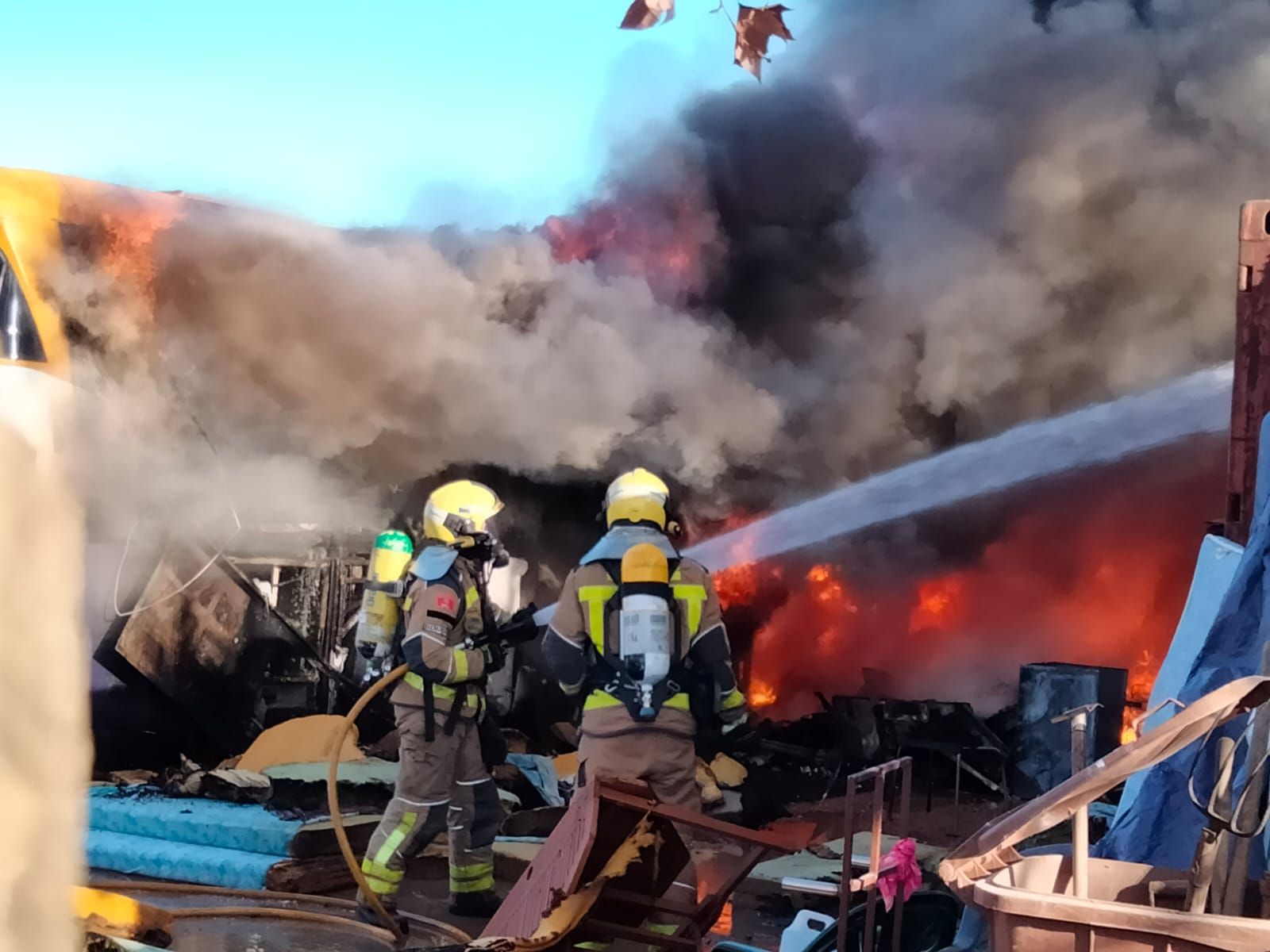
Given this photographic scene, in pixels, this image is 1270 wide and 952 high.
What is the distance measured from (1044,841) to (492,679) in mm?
4371

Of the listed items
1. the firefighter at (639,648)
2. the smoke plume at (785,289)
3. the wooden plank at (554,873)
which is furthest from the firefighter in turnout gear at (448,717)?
the smoke plume at (785,289)

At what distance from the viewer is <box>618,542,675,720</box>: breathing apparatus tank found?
15.8 ft

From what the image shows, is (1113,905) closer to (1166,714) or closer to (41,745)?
(41,745)

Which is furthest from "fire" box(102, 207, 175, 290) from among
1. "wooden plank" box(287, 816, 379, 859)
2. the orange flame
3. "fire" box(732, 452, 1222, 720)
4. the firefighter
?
"fire" box(732, 452, 1222, 720)

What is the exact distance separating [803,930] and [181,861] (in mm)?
3869

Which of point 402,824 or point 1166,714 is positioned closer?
point 1166,714

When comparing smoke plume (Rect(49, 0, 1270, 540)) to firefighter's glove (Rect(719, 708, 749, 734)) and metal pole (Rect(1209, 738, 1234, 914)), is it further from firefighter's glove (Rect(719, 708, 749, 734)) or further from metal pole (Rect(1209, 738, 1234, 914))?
metal pole (Rect(1209, 738, 1234, 914))

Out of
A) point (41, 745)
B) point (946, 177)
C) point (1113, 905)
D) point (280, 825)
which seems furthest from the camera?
point (946, 177)

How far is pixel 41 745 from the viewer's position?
833 mm

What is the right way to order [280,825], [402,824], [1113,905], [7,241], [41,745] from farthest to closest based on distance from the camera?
[7,241] < [280,825] < [402,824] < [1113,905] < [41,745]

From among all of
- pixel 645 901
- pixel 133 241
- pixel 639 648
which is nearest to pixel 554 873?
pixel 645 901

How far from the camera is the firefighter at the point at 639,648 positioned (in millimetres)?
4852

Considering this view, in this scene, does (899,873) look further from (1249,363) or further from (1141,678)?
(1141,678)

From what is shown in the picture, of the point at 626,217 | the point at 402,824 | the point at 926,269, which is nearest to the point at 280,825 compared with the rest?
→ the point at 402,824
